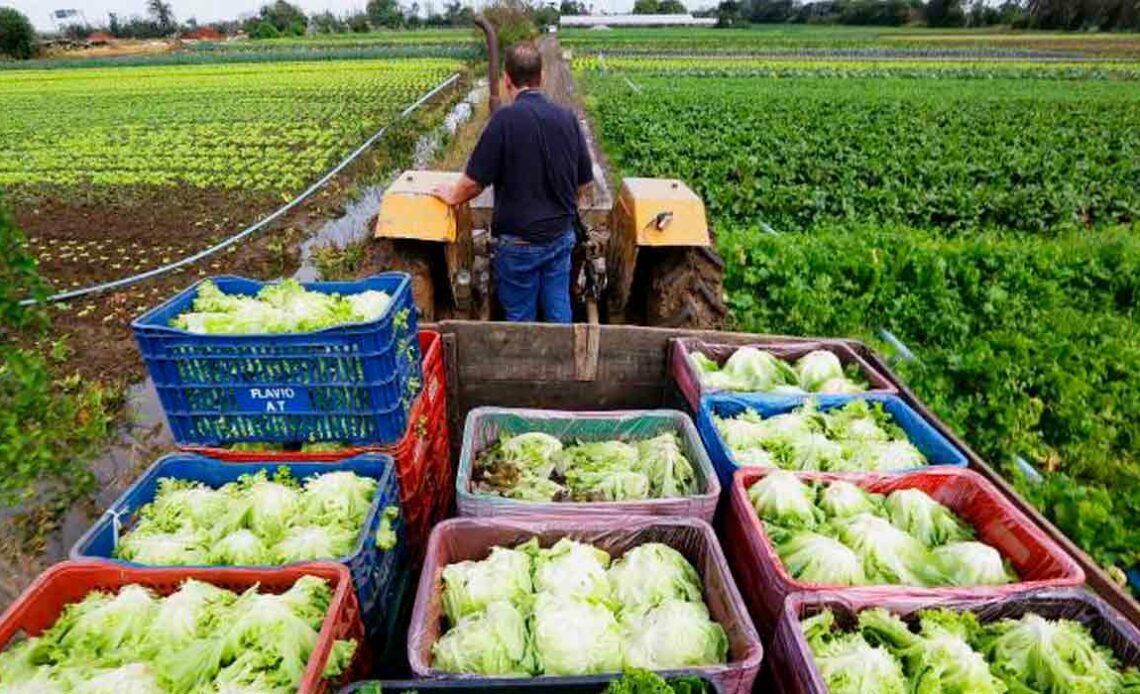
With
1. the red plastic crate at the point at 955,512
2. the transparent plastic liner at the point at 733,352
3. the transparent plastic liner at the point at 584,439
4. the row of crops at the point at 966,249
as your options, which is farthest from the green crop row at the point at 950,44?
the red plastic crate at the point at 955,512

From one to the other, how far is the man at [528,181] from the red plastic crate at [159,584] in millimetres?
2662

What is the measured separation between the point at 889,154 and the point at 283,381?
14595 mm

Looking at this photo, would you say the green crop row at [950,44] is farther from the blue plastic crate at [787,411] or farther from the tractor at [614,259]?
the blue plastic crate at [787,411]

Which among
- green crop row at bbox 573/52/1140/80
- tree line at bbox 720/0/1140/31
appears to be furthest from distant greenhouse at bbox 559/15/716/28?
green crop row at bbox 573/52/1140/80

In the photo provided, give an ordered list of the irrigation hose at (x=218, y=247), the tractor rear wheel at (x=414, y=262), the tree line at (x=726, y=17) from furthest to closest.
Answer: the tree line at (x=726, y=17), the irrigation hose at (x=218, y=247), the tractor rear wheel at (x=414, y=262)

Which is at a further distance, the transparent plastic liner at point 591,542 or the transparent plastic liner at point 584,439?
the transparent plastic liner at point 584,439

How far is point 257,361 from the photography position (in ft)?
8.45

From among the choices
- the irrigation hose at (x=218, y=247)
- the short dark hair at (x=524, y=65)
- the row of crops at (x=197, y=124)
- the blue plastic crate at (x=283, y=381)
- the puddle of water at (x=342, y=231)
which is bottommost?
the puddle of water at (x=342, y=231)

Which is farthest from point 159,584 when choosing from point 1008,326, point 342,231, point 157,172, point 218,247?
point 157,172

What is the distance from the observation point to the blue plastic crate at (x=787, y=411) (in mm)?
2979

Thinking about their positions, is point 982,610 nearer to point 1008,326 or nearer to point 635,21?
point 1008,326

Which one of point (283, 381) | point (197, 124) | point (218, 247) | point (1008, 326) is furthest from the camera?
point (197, 124)

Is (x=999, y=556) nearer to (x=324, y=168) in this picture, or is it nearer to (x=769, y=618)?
(x=769, y=618)

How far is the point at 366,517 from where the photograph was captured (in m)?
2.32
